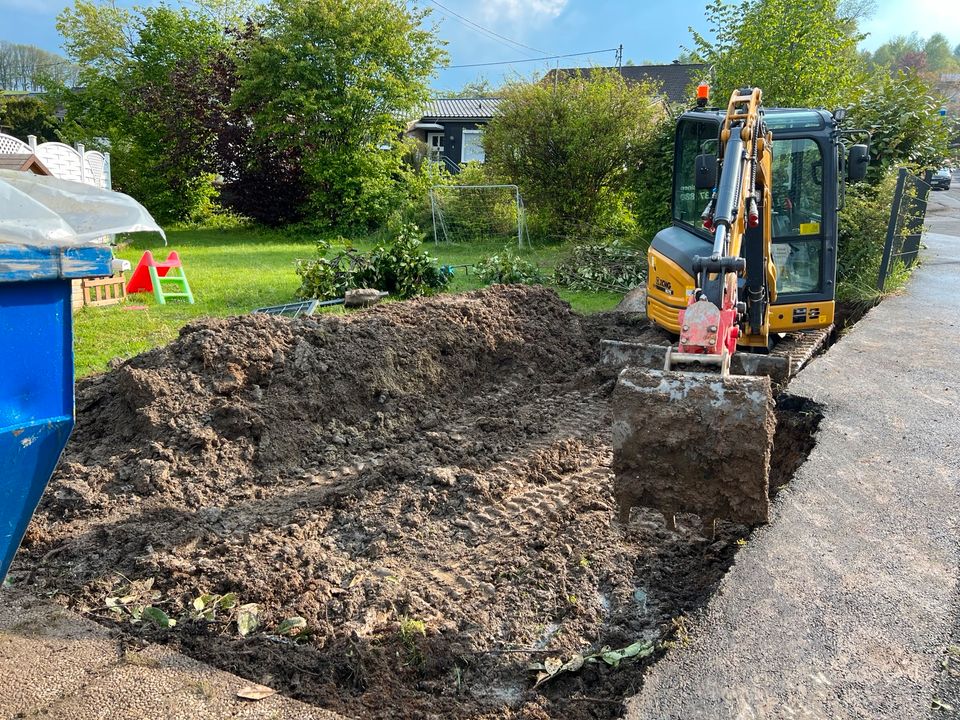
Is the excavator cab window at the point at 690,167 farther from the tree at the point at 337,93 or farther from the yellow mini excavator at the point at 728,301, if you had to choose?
the tree at the point at 337,93

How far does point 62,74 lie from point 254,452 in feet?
91.4

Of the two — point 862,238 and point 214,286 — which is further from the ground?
point 862,238

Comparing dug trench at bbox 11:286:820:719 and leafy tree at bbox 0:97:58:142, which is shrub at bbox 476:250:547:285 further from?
leafy tree at bbox 0:97:58:142

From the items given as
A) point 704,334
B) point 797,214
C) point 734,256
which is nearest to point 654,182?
point 797,214

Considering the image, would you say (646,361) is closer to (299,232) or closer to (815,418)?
(815,418)

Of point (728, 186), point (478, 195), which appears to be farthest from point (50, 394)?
point (478, 195)

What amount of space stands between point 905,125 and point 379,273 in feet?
29.5

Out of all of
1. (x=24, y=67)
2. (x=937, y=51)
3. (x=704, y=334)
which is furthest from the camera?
(x=937, y=51)

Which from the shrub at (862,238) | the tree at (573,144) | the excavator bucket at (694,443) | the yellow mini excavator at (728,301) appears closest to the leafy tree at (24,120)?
the tree at (573,144)

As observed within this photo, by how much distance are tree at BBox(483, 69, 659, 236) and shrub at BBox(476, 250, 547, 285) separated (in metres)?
4.85

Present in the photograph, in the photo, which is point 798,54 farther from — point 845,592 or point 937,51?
point 937,51

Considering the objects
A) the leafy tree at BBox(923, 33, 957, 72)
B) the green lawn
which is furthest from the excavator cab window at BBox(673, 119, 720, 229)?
the leafy tree at BBox(923, 33, 957, 72)

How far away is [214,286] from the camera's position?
1248 cm

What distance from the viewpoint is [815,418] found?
237 inches
